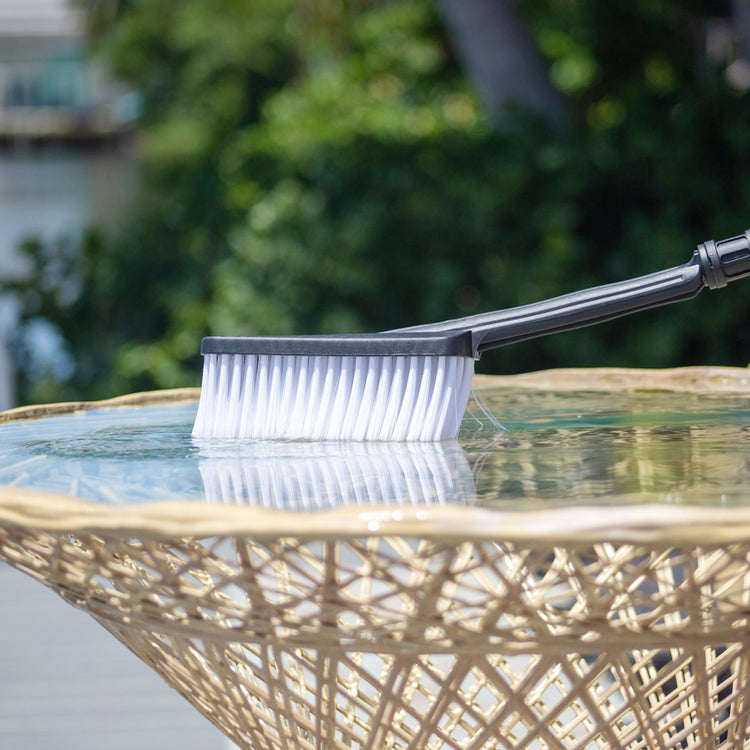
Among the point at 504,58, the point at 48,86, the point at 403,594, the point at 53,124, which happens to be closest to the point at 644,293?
the point at 403,594

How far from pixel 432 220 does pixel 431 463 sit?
11.2 feet

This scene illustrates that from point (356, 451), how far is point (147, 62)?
1647 cm

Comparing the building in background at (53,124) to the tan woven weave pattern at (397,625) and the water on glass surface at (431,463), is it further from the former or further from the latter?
the tan woven weave pattern at (397,625)

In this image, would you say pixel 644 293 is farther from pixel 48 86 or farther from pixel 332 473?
pixel 48 86

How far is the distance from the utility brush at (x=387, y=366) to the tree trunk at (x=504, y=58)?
348 centimetres

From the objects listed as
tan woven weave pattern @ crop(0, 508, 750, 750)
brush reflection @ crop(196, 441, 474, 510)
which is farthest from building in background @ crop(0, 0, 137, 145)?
tan woven weave pattern @ crop(0, 508, 750, 750)

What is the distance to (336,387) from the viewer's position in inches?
42.9

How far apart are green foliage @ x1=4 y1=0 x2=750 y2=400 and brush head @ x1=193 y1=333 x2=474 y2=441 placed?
2990mm

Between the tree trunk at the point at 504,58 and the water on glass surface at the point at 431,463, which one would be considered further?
the tree trunk at the point at 504,58

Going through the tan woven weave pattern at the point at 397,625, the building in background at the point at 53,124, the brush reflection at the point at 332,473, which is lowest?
the tan woven weave pattern at the point at 397,625

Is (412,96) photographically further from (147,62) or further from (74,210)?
(74,210)

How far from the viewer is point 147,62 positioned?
1622 centimetres

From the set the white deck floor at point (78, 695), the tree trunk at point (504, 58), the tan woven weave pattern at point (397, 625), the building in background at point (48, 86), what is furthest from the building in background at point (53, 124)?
the tan woven weave pattern at point (397, 625)

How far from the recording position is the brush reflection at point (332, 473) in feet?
2.63
